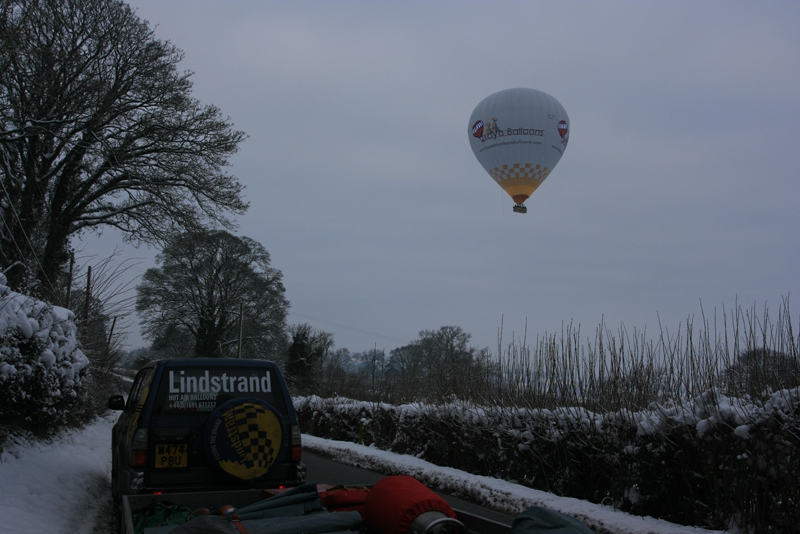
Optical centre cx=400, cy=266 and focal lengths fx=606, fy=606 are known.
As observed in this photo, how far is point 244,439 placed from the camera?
220 inches

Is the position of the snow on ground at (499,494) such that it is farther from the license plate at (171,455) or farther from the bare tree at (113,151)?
the bare tree at (113,151)

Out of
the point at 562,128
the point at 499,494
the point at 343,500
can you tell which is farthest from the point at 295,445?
the point at 562,128

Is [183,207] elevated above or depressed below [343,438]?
above

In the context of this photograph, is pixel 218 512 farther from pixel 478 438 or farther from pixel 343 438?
pixel 343 438

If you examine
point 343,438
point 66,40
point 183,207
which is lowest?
point 343,438

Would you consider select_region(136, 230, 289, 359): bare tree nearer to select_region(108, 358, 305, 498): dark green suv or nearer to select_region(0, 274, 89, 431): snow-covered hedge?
select_region(0, 274, 89, 431): snow-covered hedge

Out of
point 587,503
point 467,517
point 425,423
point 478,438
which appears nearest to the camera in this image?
point 467,517

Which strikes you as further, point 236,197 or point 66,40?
point 236,197

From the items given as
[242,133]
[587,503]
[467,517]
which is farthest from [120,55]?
[467,517]

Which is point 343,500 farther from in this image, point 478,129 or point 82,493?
point 478,129

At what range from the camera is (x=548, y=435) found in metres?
10.4

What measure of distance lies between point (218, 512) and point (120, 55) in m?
18.8

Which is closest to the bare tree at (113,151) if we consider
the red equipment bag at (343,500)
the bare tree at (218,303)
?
the red equipment bag at (343,500)

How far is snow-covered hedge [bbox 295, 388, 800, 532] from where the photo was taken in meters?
6.68
